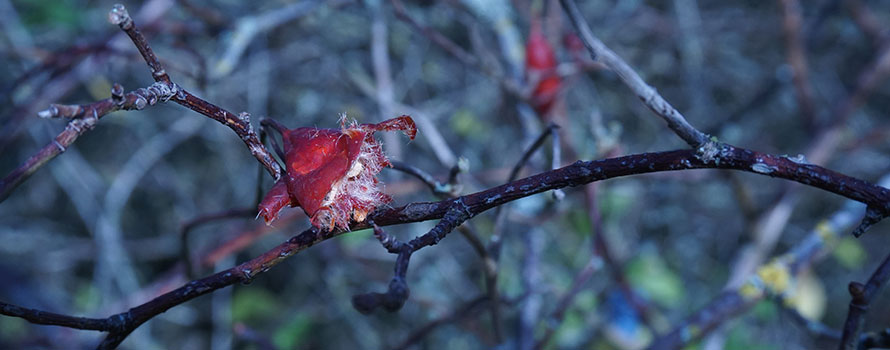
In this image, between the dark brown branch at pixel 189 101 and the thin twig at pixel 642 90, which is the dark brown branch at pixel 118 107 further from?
the thin twig at pixel 642 90

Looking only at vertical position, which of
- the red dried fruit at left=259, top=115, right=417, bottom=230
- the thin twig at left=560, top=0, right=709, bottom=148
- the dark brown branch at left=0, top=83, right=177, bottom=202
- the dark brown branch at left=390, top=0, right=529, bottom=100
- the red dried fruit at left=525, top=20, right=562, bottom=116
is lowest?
the dark brown branch at left=0, top=83, right=177, bottom=202

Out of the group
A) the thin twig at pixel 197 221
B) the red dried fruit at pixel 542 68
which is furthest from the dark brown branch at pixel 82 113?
the red dried fruit at pixel 542 68

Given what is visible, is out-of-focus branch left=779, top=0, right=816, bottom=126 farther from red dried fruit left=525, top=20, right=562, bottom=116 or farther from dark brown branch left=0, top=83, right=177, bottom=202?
dark brown branch left=0, top=83, right=177, bottom=202

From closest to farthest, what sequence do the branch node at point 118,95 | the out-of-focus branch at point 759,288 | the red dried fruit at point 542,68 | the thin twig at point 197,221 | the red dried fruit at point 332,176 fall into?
the branch node at point 118,95 < the red dried fruit at point 332,176 < the thin twig at point 197,221 < the out-of-focus branch at point 759,288 < the red dried fruit at point 542,68

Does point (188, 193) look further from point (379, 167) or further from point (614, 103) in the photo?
point (379, 167)

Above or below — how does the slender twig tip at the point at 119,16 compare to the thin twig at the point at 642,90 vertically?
below

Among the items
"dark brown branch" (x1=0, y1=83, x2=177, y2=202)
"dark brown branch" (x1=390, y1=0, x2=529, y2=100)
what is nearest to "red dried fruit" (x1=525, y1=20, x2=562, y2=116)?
"dark brown branch" (x1=390, y1=0, x2=529, y2=100)
